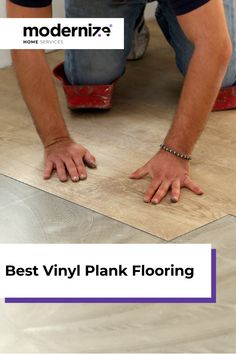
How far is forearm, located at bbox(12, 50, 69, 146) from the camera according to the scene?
205 centimetres

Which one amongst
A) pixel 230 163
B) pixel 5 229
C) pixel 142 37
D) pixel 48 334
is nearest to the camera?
pixel 48 334

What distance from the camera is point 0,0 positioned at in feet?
9.33

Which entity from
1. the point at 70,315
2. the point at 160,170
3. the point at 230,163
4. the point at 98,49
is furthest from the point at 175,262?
the point at 98,49

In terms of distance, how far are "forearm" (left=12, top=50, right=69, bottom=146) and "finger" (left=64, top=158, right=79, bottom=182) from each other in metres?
0.08

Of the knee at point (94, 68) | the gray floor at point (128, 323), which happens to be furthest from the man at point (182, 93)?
the gray floor at point (128, 323)

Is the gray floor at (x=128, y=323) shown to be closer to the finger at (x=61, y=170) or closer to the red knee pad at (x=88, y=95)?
the finger at (x=61, y=170)

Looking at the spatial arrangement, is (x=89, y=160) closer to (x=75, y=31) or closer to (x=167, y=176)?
(x=167, y=176)

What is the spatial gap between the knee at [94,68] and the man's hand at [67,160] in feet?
1.43

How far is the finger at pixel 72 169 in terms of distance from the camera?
203cm

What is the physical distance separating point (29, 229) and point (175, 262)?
1.16 ft

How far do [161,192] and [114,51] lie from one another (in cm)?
72

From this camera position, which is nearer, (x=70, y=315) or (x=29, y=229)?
(x=70, y=315)

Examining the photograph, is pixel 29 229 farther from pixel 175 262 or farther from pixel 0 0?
pixel 0 0

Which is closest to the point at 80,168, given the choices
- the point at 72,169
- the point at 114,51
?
the point at 72,169
